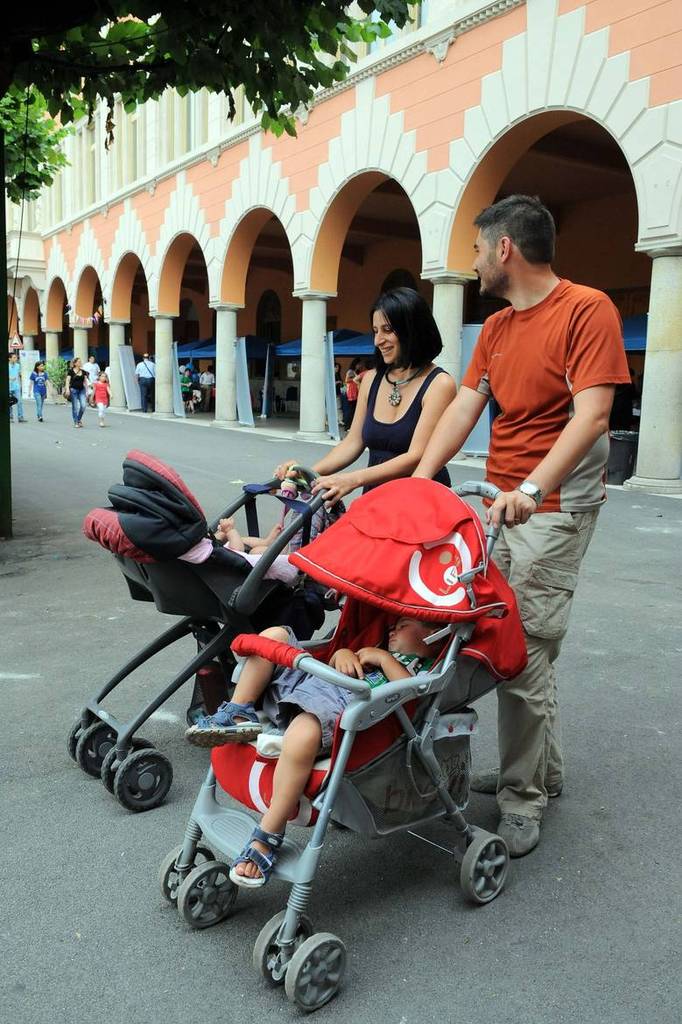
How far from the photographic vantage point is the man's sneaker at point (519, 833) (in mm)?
3020

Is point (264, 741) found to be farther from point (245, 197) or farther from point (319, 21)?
point (245, 197)

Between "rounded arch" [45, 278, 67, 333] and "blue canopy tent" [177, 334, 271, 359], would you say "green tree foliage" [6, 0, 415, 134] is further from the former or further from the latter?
"rounded arch" [45, 278, 67, 333]

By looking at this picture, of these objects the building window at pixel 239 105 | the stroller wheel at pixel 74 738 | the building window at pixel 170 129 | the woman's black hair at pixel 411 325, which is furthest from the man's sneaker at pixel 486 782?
the building window at pixel 170 129

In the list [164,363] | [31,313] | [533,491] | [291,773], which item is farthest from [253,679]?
[31,313]

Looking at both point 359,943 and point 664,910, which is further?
point 664,910

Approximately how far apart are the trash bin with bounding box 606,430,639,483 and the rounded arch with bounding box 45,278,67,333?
103 feet

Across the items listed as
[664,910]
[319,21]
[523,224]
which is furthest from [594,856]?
[319,21]

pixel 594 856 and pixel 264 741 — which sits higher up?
pixel 264 741

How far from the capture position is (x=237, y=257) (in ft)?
74.9

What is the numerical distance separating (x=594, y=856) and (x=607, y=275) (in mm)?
20117

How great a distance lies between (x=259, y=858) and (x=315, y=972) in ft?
1.01

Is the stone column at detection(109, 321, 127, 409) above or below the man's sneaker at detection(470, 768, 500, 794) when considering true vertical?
above

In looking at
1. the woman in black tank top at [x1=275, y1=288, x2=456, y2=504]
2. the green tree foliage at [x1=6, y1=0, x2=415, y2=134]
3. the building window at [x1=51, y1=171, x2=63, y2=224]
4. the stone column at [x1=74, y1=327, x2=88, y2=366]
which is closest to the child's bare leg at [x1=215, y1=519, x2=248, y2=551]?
the woman in black tank top at [x1=275, y1=288, x2=456, y2=504]

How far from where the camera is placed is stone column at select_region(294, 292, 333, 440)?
19.2 metres
